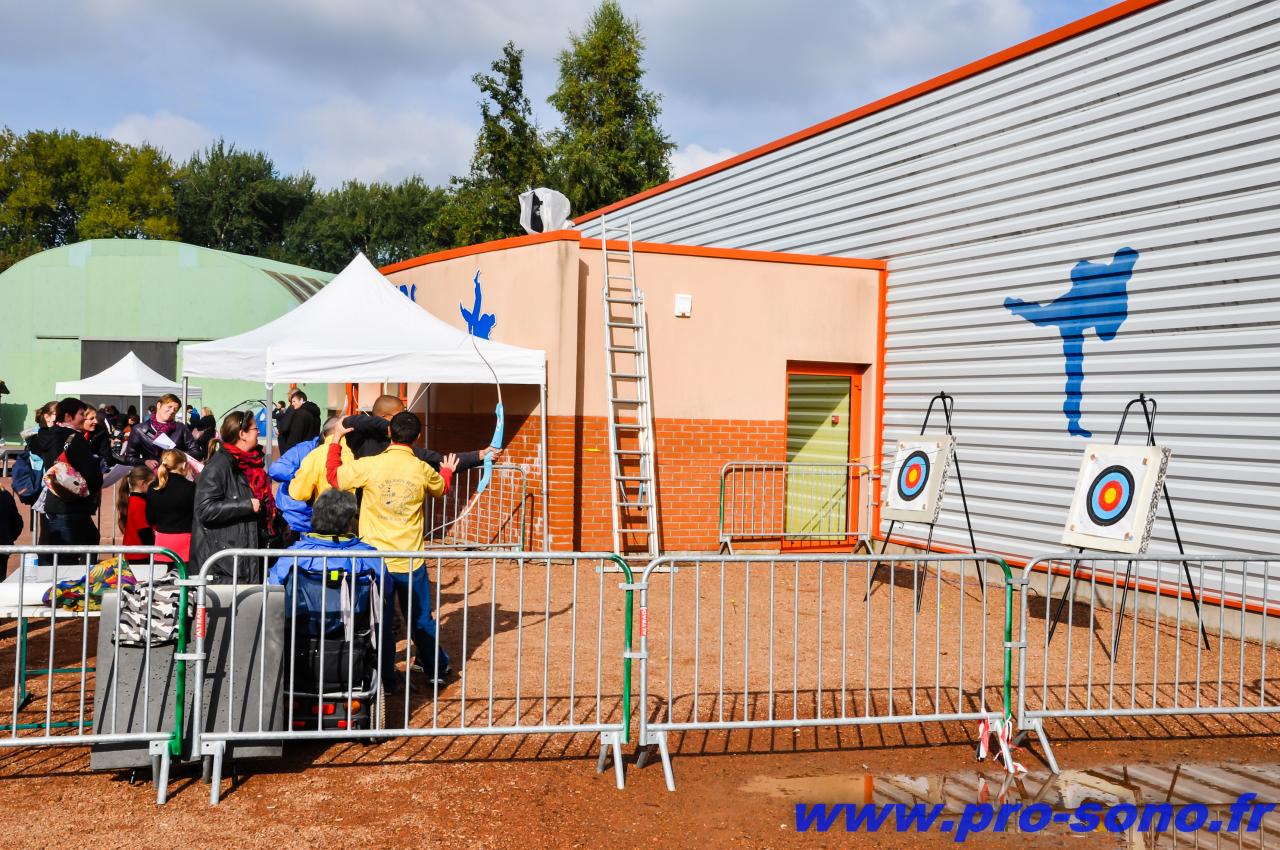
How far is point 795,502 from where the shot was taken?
1372 cm

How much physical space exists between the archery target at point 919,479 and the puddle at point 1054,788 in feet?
14.2

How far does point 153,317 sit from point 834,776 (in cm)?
2892

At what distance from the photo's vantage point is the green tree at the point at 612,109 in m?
37.0

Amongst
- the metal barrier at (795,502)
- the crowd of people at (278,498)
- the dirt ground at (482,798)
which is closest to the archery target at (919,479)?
the metal barrier at (795,502)

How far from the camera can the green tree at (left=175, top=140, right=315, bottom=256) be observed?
61.4m

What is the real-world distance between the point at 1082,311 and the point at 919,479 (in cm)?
235

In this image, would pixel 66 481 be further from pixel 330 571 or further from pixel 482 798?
pixel 482 798

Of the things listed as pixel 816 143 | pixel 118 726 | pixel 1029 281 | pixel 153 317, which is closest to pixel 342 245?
pixel 153 317

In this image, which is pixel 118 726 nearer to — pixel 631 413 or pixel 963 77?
pixel 631 413

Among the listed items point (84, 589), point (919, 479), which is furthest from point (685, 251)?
point (84, 589)

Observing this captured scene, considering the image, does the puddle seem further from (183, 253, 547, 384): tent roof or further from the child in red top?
(183, 253, 547, 384): tent roof

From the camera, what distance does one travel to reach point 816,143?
14312 mm

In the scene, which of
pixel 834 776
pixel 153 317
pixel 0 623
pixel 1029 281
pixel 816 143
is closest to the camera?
pixel 834 776

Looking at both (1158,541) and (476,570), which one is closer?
(1158,541)
